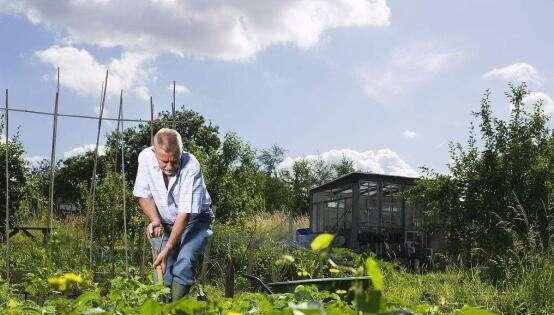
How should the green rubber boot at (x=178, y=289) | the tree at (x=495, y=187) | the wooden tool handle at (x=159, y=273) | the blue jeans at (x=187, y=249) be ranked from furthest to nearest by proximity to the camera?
the tree at (x=495, y=187), the blue jeans at (x=187, y=249), the green rubber boot at (x=178, y=289), the wooden tool handle at (x=159, y=273)

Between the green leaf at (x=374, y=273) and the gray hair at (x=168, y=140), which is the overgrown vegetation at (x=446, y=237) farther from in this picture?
the green leaf at (x=374, y=273)

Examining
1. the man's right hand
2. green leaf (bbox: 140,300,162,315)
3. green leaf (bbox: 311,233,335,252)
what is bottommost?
green leaf (bbox: 140,300,162,315)

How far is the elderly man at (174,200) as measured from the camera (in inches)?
150

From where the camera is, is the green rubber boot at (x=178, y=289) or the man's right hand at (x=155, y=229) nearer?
the green rubber boot at (x=178, y=289)

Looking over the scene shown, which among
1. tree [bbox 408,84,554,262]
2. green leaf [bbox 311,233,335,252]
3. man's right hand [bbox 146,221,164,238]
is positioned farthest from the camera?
tree [bbox 408,84,554,262]

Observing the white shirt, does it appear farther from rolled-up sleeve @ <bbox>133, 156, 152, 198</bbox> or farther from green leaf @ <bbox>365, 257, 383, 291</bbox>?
green leaf @ <bbox>365, 257, 383, 291</bbox>

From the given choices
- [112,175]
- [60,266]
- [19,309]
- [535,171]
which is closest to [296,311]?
[19,309]

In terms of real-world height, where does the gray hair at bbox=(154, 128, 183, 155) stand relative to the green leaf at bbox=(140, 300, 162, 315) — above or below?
above

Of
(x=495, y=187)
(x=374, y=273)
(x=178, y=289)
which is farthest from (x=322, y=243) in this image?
(x=495, y=187)

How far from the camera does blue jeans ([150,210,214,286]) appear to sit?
377 cm

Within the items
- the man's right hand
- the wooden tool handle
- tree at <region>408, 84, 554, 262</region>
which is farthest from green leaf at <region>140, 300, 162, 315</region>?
tree at <region>408, 84, 554, 262</region>

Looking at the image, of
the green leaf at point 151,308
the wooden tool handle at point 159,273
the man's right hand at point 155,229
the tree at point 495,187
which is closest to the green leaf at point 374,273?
the green leaf at point 151,308

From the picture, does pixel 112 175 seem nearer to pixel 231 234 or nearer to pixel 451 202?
pixel 231 234

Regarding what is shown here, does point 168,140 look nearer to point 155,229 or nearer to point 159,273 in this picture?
point 155,229
